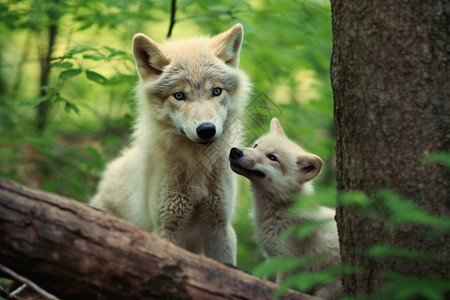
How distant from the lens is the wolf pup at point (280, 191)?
4.16m

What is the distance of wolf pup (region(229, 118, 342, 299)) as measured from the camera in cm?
416

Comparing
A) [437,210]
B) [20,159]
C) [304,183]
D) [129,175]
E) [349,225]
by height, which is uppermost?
[437,210]

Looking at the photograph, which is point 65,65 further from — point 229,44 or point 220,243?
point 220,243

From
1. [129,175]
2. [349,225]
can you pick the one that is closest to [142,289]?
[349,225]

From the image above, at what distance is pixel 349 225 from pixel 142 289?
1.35 metres

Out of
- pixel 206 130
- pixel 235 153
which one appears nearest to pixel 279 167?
pixel 235 153

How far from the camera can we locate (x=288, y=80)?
7.73m

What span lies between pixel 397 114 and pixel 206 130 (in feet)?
5.57

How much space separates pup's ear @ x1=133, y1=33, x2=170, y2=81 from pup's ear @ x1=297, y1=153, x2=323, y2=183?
1604 mm

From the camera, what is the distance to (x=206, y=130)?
13.1ft

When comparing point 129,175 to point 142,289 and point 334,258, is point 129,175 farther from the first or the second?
point 142,289

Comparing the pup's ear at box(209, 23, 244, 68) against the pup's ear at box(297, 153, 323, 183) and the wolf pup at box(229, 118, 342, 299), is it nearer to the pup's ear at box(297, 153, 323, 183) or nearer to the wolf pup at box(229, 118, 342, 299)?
the wolf pup at box(229, 118, 342, 299)

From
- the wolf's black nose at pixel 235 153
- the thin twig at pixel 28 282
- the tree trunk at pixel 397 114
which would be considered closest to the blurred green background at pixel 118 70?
the wolf's black nose at pixel 235 153

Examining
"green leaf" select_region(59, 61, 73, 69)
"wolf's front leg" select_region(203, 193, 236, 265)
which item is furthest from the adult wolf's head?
"green leaf" select_region(59, 61, 73, 69)
